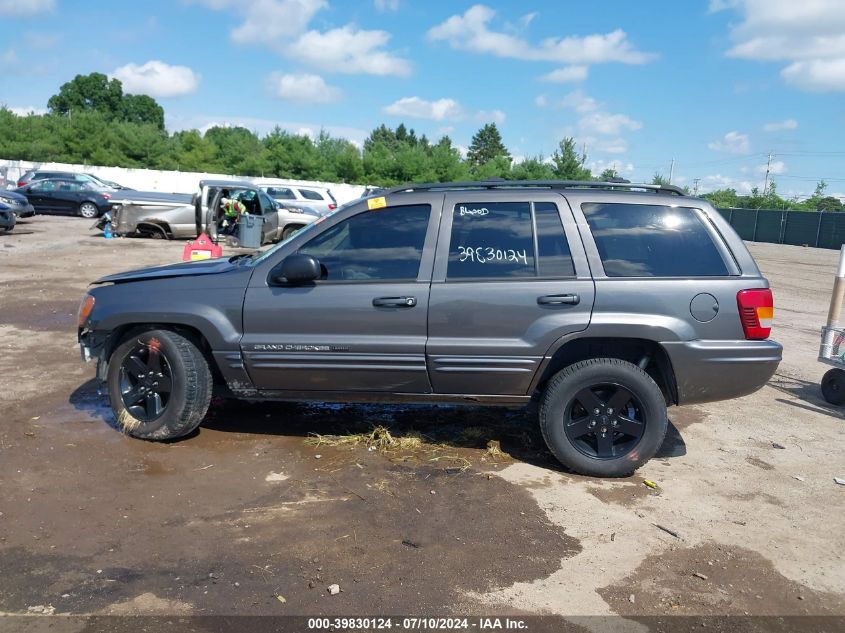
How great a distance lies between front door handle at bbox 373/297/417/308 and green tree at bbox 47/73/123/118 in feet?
346

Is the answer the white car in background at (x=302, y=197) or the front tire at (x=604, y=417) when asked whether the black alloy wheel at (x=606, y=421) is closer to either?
the front tire at (x=604, y=417)

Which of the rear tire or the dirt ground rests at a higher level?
the rear tire

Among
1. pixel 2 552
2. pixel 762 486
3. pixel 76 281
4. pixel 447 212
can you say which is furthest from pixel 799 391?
pixel 76 281

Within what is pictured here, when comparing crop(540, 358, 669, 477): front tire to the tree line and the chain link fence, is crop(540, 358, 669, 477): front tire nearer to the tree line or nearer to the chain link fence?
the chain link fence

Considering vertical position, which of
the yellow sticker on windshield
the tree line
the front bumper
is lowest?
the front bumper

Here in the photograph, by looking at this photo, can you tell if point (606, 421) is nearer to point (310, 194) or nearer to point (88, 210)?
point (310, 194)

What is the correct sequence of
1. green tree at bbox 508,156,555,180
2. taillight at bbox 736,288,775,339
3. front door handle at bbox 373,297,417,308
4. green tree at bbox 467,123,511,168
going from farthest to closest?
green tree at bbox 467,123,511,168 < green tree at bbox 508,156,555,180 < front door handle at bbox 373,297,417,308 < taillight at bbox 736,288,775,339

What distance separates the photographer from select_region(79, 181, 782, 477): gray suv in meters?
4.62

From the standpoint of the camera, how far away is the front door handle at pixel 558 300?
15.1ft

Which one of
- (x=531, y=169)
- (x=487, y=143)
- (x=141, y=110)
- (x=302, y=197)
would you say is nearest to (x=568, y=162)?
(x=531, y=169)

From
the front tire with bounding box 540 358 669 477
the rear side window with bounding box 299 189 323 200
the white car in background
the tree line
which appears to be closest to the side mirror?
the front tire with bounding box 540 358 669 477

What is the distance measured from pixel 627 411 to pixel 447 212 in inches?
71.8

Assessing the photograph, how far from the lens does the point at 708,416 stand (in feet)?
20.2

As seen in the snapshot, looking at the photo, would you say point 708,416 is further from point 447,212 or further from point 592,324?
point 447,212
